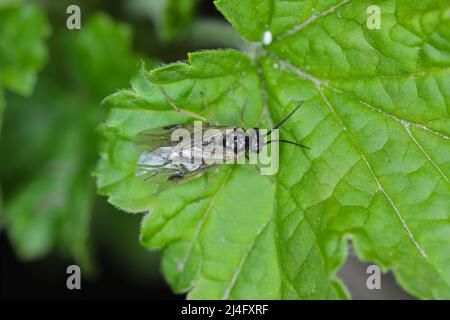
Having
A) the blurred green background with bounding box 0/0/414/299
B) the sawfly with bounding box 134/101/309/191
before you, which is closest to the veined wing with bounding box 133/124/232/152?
the sawfly with bounding box 134/101/309/191

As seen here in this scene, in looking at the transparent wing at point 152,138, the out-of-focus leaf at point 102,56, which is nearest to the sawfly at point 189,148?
the transparent wing at point 152,138

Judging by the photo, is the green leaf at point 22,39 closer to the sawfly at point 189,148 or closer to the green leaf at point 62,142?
the green leaf at point 62,142

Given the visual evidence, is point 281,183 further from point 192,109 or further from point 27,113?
point 27,113

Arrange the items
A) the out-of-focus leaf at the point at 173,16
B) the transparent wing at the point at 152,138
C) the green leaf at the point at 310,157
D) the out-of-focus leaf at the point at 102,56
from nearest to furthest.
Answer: the green leaf at the point at 310,157 → the transparent wing at the point at 152,138 → the out-of-focus leaf at the point at 173,16 → the out-of-focus leaf at the point at 102,56

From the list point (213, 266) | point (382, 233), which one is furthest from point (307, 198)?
point (213, 266)

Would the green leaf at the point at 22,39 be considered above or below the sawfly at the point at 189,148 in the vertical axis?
above

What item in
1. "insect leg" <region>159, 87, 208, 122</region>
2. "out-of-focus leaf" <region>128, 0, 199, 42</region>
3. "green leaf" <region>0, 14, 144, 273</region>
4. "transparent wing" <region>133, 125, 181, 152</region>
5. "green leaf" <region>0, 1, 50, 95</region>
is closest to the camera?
"insect leg" <region>159, 87, 208, 122</region>

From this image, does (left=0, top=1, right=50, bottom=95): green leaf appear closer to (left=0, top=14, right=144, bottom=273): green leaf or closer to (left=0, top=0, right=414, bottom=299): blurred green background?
(left=0, top=0, right=414, bottom=299): blurred green background
